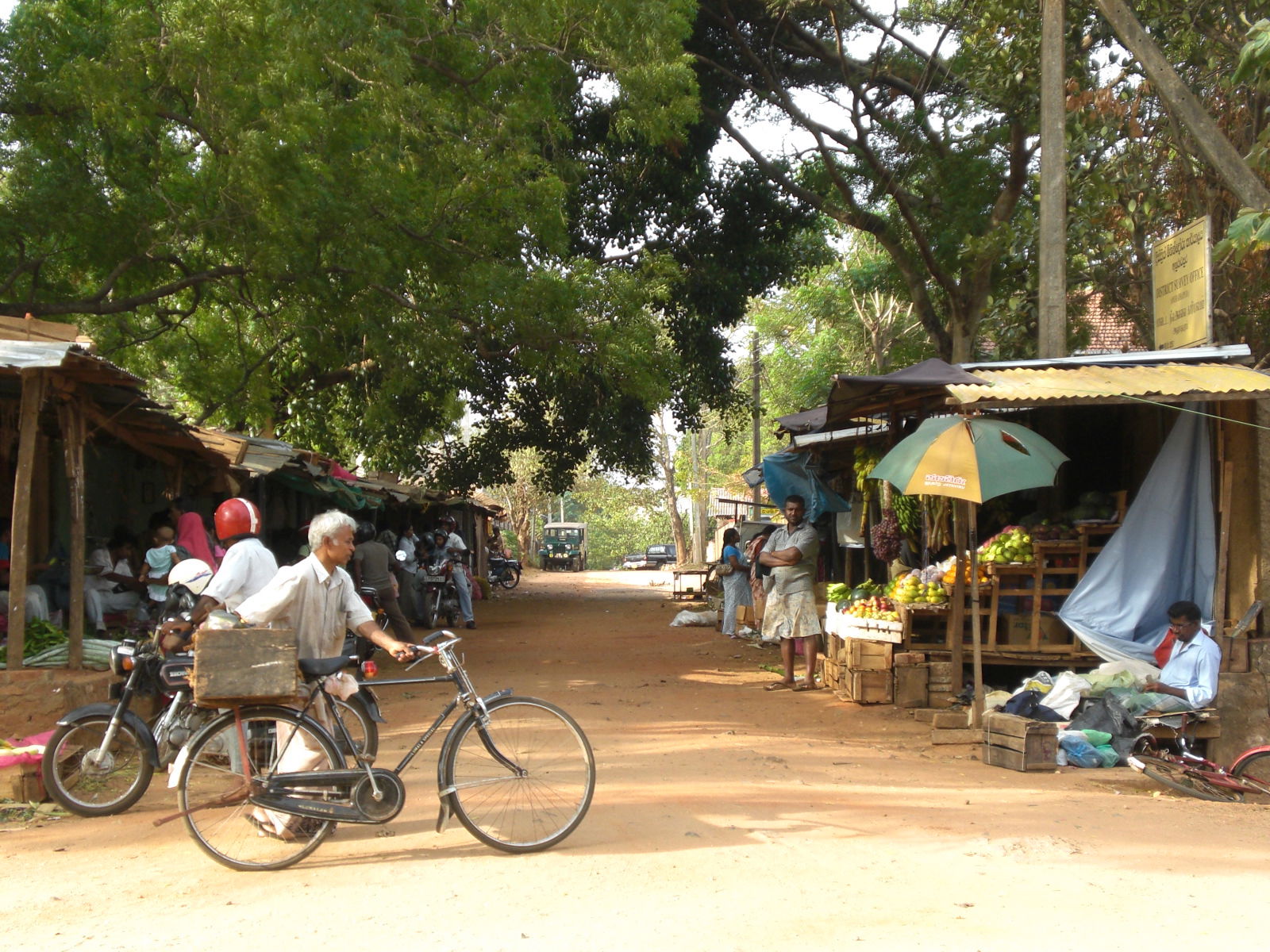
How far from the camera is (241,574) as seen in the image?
6039 mm

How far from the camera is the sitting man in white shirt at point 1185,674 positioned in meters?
8.07

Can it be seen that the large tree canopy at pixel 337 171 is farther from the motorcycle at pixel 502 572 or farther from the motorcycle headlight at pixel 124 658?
the motorcycle at pixel 502 572

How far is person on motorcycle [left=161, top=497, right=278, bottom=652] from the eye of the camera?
6000 mm

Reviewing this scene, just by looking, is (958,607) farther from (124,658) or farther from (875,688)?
(124,658)

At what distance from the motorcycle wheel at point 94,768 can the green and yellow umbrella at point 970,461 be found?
212 inches

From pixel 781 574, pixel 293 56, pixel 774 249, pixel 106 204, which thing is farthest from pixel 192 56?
pixel 774 249

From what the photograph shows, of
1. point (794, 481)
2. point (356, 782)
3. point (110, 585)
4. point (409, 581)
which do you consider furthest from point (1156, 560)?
point (409, 581)

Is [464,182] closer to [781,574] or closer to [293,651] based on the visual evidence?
[781,574]

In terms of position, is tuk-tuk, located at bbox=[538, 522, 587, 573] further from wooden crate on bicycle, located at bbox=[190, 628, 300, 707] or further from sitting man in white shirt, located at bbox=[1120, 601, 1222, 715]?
wooden crate on bicycle, located at bbox=[190, 628, 300, 707]

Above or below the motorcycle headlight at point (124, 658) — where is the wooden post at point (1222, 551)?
above

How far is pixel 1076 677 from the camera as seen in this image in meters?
8.49

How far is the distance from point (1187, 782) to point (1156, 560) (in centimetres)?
209

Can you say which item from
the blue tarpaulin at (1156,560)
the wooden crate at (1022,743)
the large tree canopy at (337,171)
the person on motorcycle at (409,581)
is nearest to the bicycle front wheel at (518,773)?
the wooden crate at (1022,743)

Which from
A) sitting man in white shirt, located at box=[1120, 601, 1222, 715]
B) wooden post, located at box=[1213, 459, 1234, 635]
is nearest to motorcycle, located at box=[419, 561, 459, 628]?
sitting man in white shirt, located at box=[1120, 601, 1222, 715]
